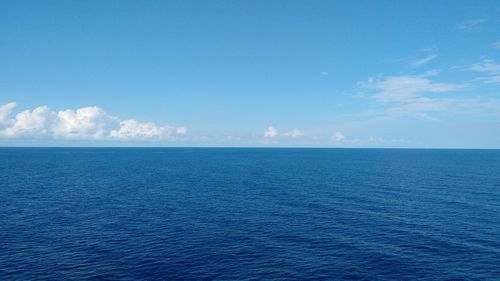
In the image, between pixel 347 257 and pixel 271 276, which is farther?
pixel 347 257

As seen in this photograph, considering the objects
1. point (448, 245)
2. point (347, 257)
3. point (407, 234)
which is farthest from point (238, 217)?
point (448, 245)

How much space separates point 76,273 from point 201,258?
67.0ft

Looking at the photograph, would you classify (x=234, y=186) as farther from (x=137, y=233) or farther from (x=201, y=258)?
(x=201, y=258)

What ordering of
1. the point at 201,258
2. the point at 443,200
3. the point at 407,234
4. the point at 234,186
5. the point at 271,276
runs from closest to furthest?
the point at 271,276 → the point at 201,258 → the point at 407,234 → the point at 443,200 → the point at 234,186

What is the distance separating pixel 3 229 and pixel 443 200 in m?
124

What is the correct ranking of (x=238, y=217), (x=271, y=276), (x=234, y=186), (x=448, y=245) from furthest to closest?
(x=234, y=186)
(x=238, y=217)
(x=448, y=245)
(x=271, y=276)

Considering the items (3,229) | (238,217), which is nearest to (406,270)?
(238,217)

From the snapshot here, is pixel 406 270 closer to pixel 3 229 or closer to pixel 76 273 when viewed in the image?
pixel 76 273

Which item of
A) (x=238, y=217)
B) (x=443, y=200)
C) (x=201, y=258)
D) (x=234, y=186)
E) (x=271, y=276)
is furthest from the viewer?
(x=234, y=186)

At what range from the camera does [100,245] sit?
210ft

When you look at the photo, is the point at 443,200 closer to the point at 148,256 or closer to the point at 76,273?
the point at 148,256

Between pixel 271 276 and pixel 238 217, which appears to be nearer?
pixel 271 276

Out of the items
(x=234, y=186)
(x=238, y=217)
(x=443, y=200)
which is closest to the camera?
(x=238, y=217)

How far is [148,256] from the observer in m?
59.1
